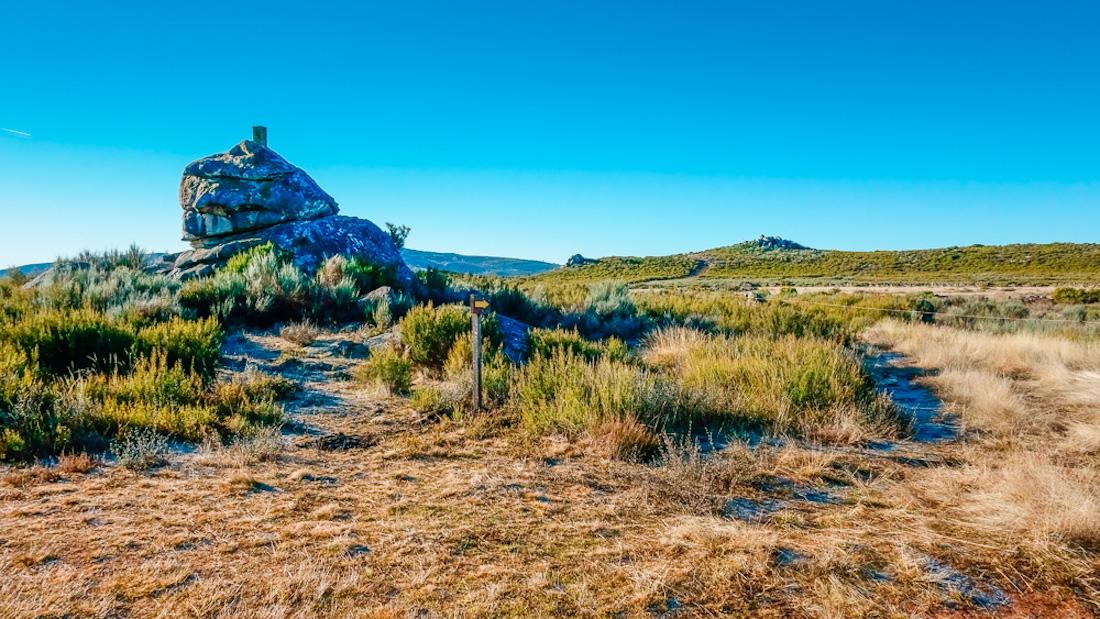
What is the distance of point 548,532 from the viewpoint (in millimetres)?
3480

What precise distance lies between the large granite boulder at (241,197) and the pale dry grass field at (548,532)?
10921mm

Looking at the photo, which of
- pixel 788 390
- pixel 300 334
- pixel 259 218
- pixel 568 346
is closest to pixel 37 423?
pixel 300 334

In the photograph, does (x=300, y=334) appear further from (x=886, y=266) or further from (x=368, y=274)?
(x=886, y=266)

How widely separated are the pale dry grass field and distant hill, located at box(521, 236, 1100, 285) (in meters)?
39.1

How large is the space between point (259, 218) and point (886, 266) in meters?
54.4

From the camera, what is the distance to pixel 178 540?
3.17 m

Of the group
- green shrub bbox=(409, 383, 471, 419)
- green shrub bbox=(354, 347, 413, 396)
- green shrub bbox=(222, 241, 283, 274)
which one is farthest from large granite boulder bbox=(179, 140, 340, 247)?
green shrub bbox=(409, 383, 471, 419)

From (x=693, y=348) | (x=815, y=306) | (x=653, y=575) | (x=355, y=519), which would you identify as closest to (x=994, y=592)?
(x=653, y=575)

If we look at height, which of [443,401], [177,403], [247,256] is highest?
[247,256]

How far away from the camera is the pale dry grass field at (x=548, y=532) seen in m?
2.72

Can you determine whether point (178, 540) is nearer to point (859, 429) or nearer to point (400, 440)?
point (400, 440)

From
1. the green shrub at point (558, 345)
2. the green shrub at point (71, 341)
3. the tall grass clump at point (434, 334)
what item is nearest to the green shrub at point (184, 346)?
the green shrub at point (71, 341)

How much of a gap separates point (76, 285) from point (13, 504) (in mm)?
8516

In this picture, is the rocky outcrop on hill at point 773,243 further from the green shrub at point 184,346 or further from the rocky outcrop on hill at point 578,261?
the green shrub at point 184,346
